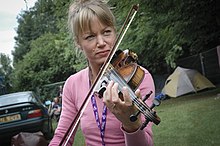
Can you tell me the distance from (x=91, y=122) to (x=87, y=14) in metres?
0.50

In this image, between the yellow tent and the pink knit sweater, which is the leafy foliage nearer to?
the yellow tent

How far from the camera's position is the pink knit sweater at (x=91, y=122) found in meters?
1.51

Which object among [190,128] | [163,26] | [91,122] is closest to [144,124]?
[91,122]

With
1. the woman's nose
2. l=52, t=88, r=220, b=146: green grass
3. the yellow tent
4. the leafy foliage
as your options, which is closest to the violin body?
the woman's nose

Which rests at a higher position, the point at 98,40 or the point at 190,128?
the point at 98,40

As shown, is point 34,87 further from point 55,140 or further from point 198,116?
point 55,140

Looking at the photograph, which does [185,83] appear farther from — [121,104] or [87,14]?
[121,104]

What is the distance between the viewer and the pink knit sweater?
1.51 meters

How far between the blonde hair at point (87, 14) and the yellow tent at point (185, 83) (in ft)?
44.3

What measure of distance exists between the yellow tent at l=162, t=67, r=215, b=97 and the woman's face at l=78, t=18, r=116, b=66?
13537 millimetres

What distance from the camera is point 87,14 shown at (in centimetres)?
172

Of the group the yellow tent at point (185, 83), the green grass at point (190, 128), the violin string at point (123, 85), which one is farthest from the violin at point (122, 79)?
the yellow tent at point (185, 83)

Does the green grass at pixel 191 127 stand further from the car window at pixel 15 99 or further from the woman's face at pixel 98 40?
the woman's face at pixel 98 40

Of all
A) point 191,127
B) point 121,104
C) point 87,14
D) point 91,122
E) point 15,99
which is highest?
point 87,14
